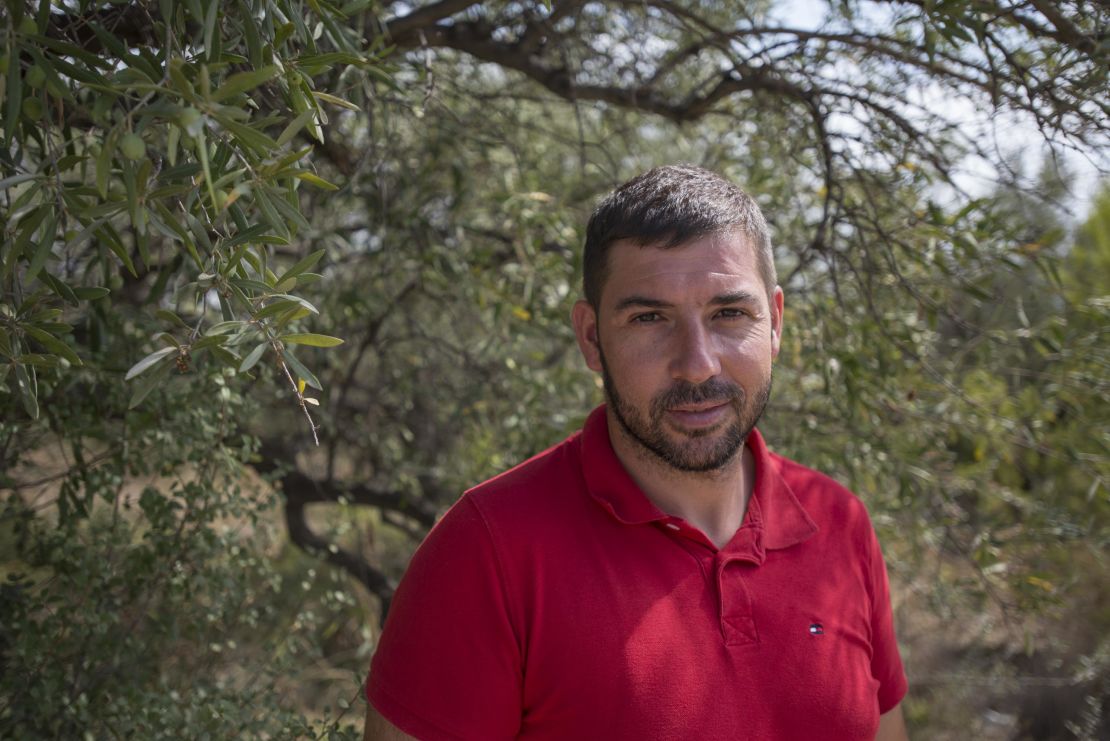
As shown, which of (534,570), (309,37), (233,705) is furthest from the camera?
(233,705)

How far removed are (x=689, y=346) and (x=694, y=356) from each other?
26 mm

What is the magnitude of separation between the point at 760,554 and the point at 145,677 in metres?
1.74

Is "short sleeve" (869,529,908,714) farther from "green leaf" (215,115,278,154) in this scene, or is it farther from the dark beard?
"green leaf" (215,115,278,154)

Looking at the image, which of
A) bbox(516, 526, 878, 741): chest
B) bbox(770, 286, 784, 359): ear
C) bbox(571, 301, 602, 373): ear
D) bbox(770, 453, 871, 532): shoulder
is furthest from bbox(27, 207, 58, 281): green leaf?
bbox(770, 453, 871, 532): shoulder

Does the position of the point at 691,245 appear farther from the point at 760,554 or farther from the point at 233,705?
the point at 233,705

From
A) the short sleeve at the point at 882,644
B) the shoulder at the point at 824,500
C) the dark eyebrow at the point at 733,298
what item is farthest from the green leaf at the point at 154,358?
the short sleeve at the point at 882,644

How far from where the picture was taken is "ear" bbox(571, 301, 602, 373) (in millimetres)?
2102

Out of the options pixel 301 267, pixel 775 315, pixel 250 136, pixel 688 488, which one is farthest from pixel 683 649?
pixel 250 136

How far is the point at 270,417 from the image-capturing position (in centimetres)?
Result: 432

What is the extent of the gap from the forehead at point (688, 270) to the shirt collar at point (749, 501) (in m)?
0.32

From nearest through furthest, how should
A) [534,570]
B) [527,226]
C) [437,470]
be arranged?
[534,570] < [527,226] < [437,470]

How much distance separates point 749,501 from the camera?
2.10 metres

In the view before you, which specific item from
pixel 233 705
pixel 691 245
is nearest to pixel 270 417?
pixel 233 705

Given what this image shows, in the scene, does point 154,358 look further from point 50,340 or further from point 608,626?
point 608,626
